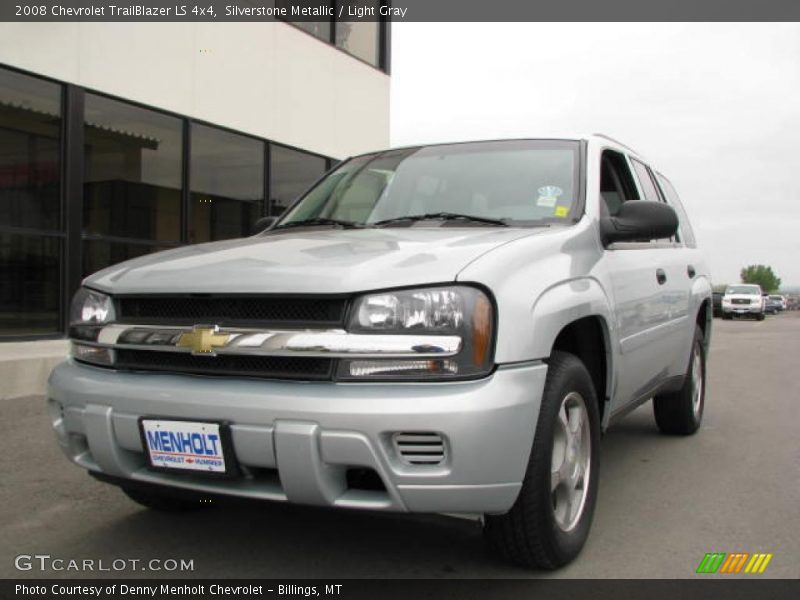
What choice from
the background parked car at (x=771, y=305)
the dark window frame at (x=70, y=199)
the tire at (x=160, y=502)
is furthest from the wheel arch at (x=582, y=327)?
the background parked car at (x=771, y=305)

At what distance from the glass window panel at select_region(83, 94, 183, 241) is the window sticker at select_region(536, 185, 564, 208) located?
6.67m

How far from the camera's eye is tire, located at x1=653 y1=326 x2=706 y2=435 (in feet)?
16.7

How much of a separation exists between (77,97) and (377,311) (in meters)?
7.30

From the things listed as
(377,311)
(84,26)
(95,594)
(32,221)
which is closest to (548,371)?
(377,311)

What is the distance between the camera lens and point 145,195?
9602 millimetres

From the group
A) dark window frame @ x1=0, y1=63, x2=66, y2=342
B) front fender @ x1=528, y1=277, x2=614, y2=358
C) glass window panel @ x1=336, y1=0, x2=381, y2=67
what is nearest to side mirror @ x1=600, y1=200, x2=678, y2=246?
front fender @ x1=528, y1=277, x2=614, y2=358

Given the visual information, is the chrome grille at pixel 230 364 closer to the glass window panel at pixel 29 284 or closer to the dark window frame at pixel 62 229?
the glass window panel at pixel 29 284

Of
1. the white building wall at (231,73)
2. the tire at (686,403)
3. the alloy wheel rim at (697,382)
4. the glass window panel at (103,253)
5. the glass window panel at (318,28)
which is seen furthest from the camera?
the glass window panel at (318,28)

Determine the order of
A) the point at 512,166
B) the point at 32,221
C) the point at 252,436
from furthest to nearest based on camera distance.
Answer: the point at 32,221 → the point at 512,166 → the point at 252,436

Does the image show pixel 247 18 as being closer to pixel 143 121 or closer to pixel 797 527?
pixel 143 121

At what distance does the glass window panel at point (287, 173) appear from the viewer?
1167 cm

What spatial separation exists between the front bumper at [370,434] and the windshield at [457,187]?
3.79 feet

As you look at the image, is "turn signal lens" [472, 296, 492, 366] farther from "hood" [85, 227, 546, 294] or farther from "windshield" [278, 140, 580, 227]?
"windshield" [278, 140, 580, 227]
